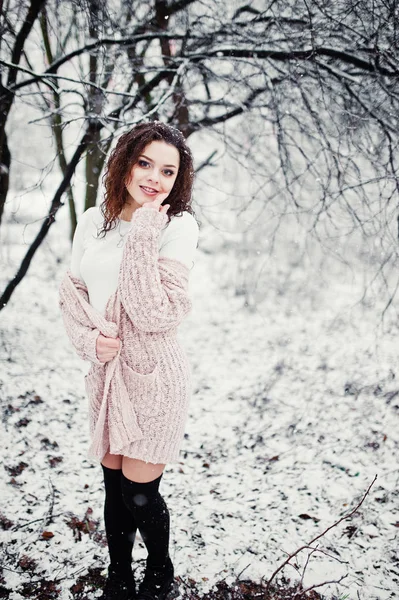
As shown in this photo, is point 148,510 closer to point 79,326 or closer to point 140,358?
point 140,358

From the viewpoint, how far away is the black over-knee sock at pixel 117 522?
188cm

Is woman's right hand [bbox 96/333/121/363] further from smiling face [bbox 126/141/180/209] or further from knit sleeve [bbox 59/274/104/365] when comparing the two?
smiling face [bbox 126/141/180/209]

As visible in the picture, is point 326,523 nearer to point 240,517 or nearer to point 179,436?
point 240,517

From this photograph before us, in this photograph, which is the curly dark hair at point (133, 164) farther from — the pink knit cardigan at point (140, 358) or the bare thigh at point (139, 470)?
the bare thigh at point (139, 470)

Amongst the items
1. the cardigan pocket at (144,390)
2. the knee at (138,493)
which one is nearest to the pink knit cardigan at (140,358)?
the cardigan pocket at (144,390)

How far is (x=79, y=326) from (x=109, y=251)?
1.10ft

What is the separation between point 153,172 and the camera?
5.67 feet

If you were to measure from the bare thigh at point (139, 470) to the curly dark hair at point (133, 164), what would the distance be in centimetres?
97

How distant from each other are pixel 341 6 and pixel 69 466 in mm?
3639

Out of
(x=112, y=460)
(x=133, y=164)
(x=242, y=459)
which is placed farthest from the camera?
(x=242, y=459)

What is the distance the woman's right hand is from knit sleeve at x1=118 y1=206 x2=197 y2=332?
14cm

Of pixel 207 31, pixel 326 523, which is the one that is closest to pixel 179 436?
pixel 326 523

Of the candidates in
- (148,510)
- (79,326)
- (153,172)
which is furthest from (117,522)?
(153,172)

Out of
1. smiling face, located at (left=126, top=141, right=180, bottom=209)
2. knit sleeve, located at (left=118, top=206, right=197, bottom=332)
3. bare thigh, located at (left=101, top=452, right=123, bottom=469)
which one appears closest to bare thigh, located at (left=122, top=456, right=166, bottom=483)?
bare thigh, located at (left=101, top=452, right=123, bottom=469)
